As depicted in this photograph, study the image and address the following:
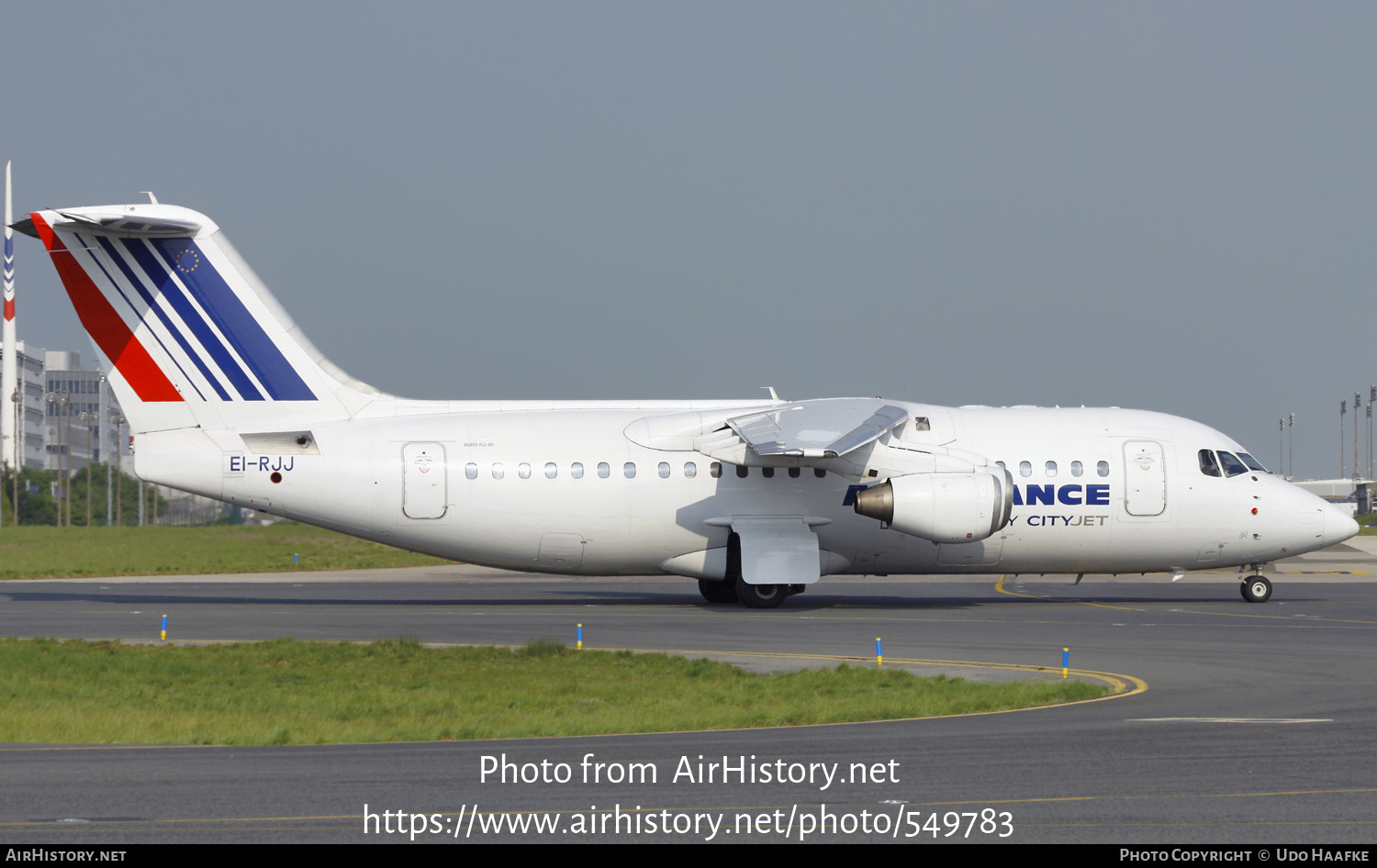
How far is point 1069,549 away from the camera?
31.3 metres

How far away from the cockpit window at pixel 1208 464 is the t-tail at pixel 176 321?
20452 millimetres

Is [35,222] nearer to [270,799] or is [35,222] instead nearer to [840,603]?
[840,603]

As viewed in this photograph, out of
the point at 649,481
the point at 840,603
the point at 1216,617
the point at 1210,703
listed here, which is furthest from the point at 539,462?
the point at 1210,703

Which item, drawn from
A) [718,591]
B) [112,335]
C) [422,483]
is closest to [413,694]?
[422,483]

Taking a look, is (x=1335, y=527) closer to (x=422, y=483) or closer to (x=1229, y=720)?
(x=1229, y=720)

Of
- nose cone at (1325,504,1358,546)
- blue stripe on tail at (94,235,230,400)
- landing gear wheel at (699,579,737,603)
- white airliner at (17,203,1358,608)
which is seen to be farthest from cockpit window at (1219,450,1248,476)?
blue stripe on tail at (94,235,230,400)

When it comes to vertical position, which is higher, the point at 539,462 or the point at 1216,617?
the point at 539,462

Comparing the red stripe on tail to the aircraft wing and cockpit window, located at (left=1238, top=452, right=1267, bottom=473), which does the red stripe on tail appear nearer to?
the aircraft wing

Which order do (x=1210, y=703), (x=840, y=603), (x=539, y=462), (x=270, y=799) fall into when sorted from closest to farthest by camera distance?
(x=270, y=799), (x=1210, y=703), (x=539, y=462), (x=840, y=603)

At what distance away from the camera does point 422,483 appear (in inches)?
1160

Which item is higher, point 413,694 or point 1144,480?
point 1144,480

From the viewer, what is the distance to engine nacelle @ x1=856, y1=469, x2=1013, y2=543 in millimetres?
28750

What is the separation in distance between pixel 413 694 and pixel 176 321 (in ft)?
48.7

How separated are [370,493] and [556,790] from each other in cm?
1922
